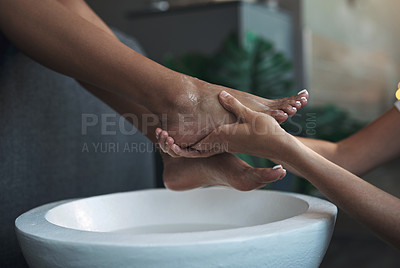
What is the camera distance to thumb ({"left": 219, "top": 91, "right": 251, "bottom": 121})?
87 cm

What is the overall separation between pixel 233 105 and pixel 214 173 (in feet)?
0.60

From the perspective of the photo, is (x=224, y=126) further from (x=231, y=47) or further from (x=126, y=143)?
(x=231, y=47)

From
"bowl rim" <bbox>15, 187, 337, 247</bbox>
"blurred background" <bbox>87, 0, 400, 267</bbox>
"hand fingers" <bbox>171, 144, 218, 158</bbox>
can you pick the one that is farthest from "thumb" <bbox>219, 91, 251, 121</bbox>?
"blurred background" <bbox>87, 0, 400, 267</bbox>

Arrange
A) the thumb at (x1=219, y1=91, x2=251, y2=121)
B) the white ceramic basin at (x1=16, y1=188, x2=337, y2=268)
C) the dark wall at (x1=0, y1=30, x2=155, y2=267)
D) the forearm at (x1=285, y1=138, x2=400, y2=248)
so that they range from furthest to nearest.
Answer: the dark wall at (x1=0, y1=30, x2=155, y2=267)
the thumb at (x1=219, y1=91, x2=251, y2=121)
the forearm at (x1=285, y1=138, x2=400, y2=248)
the white ceramic basin at (x1=16, y1=188, x2=337, y2=268)

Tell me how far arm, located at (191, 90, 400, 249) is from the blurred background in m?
1.17

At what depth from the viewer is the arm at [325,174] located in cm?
74

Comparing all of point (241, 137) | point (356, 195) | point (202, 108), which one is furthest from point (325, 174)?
point (202, 108)

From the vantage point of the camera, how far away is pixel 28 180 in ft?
3.66

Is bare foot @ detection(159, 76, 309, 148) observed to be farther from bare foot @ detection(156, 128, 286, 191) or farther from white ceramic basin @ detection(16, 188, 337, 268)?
white ceramic basin @ detection(16, 188, 337, 268)

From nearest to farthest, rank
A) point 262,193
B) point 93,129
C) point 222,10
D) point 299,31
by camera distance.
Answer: point 262,193 < point 93,129 < point 222,10 < point 299,31

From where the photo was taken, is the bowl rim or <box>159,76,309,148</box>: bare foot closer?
the bowl rim

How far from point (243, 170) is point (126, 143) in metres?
0.66

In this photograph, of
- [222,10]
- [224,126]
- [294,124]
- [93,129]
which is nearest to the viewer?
[224,126]

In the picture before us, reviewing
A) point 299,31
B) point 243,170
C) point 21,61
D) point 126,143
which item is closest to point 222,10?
point 299,31
